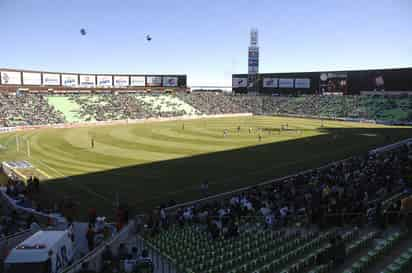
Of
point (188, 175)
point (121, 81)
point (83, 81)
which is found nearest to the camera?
point (188, 175)

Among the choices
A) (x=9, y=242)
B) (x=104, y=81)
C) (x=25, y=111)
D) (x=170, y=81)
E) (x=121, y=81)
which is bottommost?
(x=9, y=242)

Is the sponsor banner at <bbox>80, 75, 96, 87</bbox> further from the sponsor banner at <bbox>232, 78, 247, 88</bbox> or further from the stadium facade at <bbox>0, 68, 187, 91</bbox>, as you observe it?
the sponsor banner at <bbox>232, 78, 247, 88</bbox>

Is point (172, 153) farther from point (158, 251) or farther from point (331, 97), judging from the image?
point (331, 97)

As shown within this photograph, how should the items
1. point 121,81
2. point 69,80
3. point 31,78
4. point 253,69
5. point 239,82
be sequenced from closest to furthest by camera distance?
point 31,78, point 69,80, point 121,81, point 253,69, point 239,82

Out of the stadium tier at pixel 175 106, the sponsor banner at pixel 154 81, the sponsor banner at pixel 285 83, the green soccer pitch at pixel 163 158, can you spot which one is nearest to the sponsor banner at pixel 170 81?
the sponsor banner at pixel 154 81

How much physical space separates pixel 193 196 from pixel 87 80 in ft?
294

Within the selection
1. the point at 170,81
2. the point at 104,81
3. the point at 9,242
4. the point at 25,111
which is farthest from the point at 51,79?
the point at 9,242

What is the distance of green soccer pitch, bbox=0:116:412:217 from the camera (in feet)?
90.3

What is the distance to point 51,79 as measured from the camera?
96.9 meters

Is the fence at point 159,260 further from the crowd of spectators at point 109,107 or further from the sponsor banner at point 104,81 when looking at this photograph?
the sponsor banner at point 104,81

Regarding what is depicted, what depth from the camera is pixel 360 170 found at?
25125mm

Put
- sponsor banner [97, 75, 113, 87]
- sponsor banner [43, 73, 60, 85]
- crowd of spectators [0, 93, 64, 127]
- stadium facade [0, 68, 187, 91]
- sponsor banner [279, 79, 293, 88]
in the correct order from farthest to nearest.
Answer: sponsor banner [279, 79, 293, 88] < sponsor banner [97, 75, 113, 87] < sponsor banner [43, 73, 60, 85] < stadium facade [0, 68, 187, 91] < crowd of spectators [0, 93, 64, 127]

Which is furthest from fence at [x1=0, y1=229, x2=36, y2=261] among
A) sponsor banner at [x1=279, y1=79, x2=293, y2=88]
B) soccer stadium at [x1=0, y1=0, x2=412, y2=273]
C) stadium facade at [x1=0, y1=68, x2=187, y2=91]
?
sponsor banner at [x1=279, y1=79, x2=293, y2=88]

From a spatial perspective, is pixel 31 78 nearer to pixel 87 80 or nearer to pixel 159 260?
pixel 87 80
